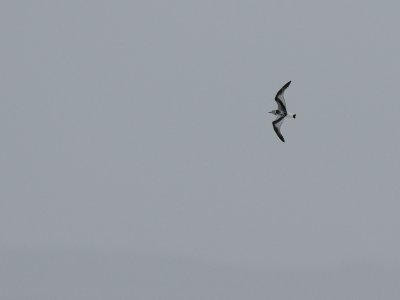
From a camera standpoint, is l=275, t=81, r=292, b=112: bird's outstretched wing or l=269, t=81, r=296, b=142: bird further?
l=269, t=81, r=296, b=142: bird

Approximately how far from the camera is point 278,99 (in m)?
184

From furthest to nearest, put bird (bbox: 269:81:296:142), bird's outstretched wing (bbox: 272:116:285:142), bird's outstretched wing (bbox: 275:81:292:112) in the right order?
bird's outstretched wing (bbox: 272:116:285:142)
bird (bbox: 269:81:296:142)
bird's outstretched wing (bbox: 275:81:292:112)

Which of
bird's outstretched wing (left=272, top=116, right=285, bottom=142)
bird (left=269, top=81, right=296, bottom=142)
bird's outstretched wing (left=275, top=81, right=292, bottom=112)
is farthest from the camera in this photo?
bird's outstretched wing (left=272, top=116, right=285, bottom=142)

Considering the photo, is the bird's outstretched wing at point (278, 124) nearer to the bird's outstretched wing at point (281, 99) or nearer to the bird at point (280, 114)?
the bird at point (280, 114)

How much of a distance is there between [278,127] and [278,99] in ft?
20.6

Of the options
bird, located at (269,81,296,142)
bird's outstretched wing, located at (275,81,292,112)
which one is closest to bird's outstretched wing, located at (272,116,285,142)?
bird, located at (269,81,296,142)

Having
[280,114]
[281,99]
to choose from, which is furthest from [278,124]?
[281,99]

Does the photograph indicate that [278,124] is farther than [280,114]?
Yes

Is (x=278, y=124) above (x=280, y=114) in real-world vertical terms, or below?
below

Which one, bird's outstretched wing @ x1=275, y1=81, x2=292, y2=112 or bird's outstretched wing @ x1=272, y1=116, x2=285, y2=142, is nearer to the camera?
bird's outstretched wing @ x1=275, y1=81, x2=292, y2=112

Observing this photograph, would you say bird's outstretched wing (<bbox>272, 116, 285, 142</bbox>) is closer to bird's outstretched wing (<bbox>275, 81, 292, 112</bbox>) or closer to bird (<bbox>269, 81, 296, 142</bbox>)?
bird (<bbox>269, 81, 296, 142</bbox>)

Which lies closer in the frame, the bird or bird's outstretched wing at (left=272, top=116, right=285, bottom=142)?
the bird

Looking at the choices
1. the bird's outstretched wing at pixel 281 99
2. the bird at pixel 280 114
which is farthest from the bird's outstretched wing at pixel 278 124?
the bird's outstretched wing at pixel 281 99

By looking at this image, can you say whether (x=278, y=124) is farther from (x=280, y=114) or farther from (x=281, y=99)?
(x=281, y=99)
